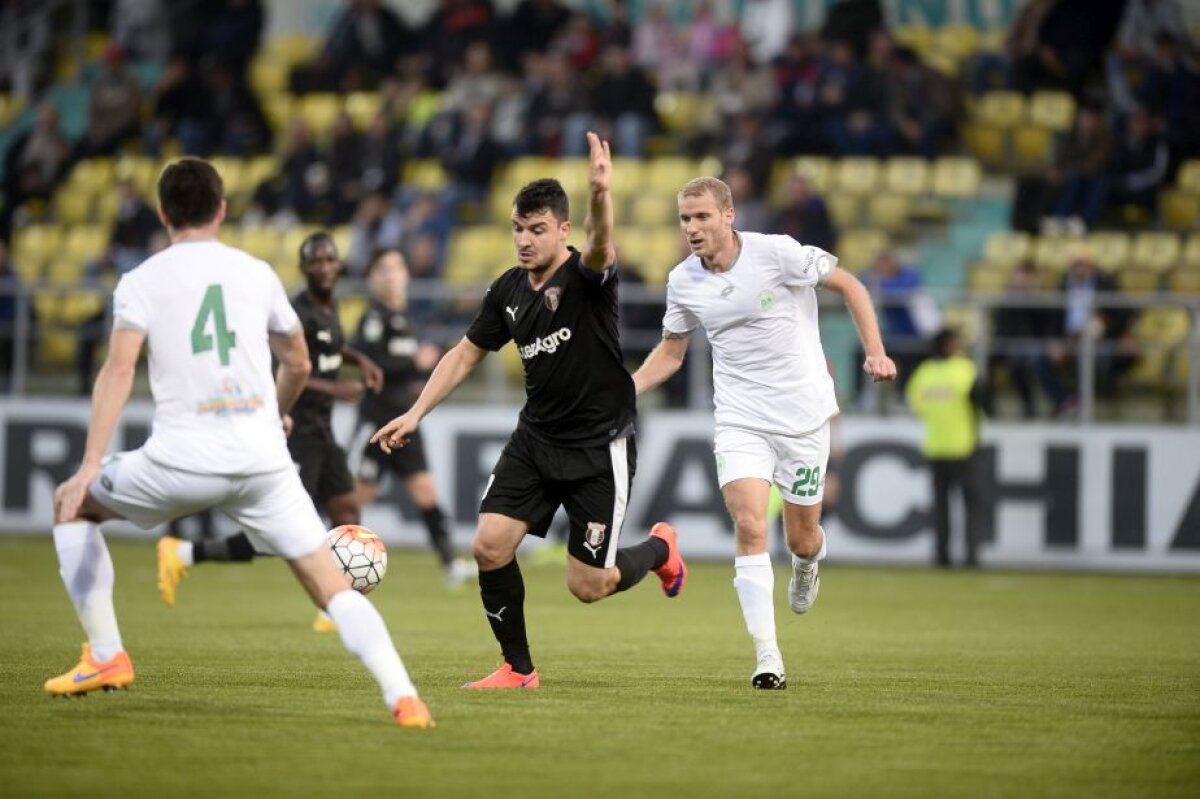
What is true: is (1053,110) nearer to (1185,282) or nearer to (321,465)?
(1185,282)

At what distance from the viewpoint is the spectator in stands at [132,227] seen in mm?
23719

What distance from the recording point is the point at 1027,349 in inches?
763

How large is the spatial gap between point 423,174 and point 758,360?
16.1 metres

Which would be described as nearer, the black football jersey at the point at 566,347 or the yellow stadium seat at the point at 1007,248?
the black football jersey at the point at 566,347

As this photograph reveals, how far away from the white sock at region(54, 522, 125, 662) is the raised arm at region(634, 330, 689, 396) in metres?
2.91

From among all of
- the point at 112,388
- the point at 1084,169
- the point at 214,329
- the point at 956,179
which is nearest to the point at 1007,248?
the point at 1084,169

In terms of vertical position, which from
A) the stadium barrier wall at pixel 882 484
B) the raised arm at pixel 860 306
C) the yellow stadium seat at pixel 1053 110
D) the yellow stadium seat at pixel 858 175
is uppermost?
the yellow stadium seat at pixel 1053 110

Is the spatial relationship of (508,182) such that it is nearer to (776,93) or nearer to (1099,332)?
(776,93)

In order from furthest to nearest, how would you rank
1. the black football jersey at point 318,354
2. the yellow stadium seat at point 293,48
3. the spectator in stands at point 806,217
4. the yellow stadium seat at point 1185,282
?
the yellow stadium seat at point 293,48 → the spectator in stands at point 806,217 → the yellow stadium seat at point 1185,282 → the black football jersey at point 318,354

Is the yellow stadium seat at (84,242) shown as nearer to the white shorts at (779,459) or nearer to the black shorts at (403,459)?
the black shorts at (403,459)

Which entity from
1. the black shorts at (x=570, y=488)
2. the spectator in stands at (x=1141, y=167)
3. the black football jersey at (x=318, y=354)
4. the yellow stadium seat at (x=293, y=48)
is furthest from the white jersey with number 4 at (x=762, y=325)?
the yellow stadium seat at (x=293, y=48)

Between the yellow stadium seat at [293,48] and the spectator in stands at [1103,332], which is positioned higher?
the yellow stadium seat at [293,48]

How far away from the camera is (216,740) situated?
701 cm

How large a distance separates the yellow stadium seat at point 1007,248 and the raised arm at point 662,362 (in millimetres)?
13094
